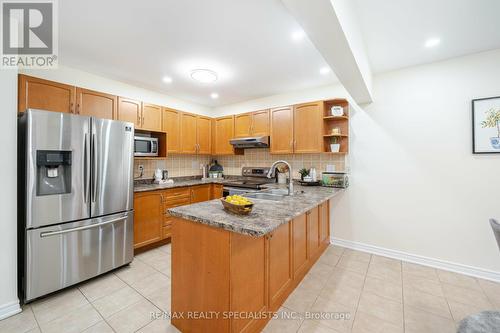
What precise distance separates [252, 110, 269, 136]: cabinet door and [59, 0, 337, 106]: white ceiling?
547 mm

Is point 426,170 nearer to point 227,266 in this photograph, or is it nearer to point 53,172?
point 227,266

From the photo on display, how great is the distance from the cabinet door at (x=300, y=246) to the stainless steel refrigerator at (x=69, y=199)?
1971 mm

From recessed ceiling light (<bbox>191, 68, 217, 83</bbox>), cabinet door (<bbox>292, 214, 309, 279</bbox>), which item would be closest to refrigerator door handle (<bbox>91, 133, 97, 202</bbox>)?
recessed ceiling light (<bbox>191, 68, 217, 83</bbox>)

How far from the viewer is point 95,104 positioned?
8.69ft

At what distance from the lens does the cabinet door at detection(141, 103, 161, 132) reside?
3162 mm

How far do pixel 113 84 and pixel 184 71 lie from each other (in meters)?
1.19

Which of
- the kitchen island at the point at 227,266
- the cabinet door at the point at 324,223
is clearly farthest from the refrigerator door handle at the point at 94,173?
the cabinet door at the point at 324,223

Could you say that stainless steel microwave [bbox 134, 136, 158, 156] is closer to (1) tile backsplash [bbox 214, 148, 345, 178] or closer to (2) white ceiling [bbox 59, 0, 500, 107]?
(2) white ceiling [bbox 59, 0, 500, 107]

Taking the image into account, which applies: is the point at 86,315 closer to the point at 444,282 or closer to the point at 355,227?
the point at 355,227

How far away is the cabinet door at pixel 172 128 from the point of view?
3.45 metres

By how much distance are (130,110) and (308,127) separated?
2.64m

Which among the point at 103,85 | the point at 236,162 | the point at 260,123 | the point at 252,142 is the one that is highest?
the point at 103,85

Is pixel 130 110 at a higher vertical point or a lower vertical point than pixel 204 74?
lower

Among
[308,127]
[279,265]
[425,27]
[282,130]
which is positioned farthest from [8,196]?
[425,27]
